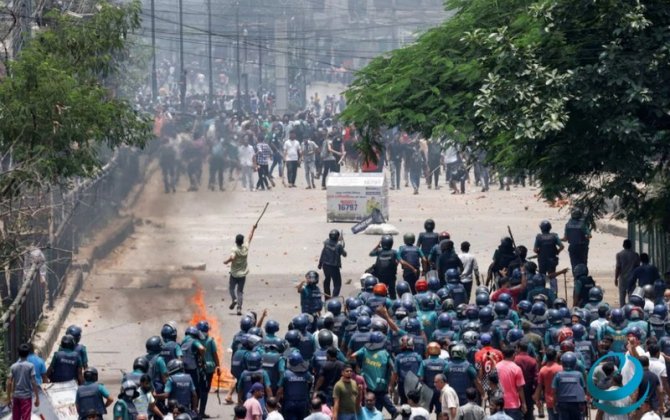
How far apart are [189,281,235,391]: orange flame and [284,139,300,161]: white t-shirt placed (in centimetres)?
1398

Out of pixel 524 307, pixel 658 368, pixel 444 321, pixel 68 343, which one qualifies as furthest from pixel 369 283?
pixel 658 368

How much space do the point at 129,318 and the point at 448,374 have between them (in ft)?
32.5

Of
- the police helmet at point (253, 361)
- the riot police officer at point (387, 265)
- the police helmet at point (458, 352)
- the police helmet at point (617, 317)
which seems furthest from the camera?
the riot police officer at point (387, 265)

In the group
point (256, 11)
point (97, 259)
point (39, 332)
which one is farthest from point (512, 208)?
point (256, 11)

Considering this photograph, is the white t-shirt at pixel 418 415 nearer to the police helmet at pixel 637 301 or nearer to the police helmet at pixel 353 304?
the police helmet at pixel 353 304

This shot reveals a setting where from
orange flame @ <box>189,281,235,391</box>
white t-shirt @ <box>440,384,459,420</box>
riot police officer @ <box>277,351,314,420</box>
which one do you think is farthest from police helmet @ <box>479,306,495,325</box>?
orange flame @ <box>189,281,235,391</box>

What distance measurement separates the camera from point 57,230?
27.1m

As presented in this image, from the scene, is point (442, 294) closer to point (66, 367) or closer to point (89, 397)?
point (66, 367)

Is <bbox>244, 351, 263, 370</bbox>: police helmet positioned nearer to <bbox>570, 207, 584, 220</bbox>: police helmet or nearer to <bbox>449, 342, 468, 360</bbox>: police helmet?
<bbox>449, 342, 468, 360</bbox>: police helmet

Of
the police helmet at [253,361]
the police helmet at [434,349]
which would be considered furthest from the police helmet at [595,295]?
the police helmet at [253,361]

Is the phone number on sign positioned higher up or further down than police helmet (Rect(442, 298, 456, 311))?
higher up

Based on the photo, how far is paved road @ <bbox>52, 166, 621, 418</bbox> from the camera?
25.9m

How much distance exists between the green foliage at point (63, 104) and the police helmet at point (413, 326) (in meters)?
4.64

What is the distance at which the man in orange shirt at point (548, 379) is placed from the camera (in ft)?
57.3
